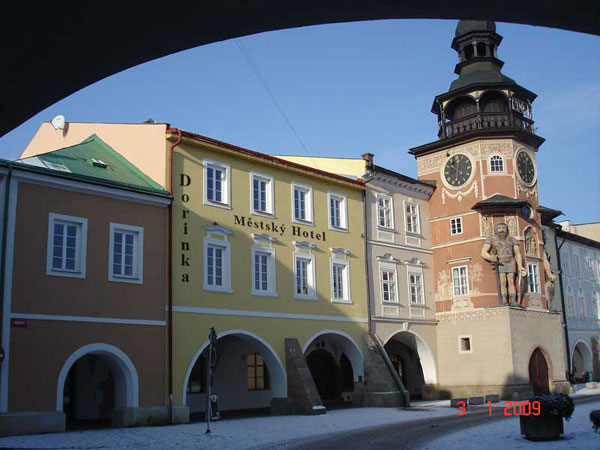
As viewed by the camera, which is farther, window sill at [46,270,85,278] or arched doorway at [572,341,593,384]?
arched doorway at [572,341,593,384]

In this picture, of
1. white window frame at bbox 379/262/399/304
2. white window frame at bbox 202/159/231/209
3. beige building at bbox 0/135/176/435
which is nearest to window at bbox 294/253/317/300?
white window frame at bbox 202/159/231/209

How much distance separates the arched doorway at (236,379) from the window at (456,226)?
36.2 feet

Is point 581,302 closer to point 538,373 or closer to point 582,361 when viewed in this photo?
point 582,361

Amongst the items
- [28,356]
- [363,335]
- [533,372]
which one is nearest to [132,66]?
[28,356]

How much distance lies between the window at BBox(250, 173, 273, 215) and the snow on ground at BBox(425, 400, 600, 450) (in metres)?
11.2

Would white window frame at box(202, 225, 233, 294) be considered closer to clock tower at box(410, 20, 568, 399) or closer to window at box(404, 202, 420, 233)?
window at box(404, 202, 420, 233)

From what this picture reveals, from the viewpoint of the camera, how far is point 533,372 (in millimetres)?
31531

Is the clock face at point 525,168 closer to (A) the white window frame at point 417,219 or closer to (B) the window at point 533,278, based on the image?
(B) the window at point 533,278

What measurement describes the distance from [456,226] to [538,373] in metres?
7.70

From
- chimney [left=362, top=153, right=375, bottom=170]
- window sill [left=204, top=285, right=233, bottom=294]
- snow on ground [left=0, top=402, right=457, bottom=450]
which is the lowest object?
snow on ground [left=0, top=402, right=457, bottom=450]

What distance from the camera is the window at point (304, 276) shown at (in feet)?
86.1

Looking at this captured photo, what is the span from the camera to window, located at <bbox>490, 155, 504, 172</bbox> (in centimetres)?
3262
